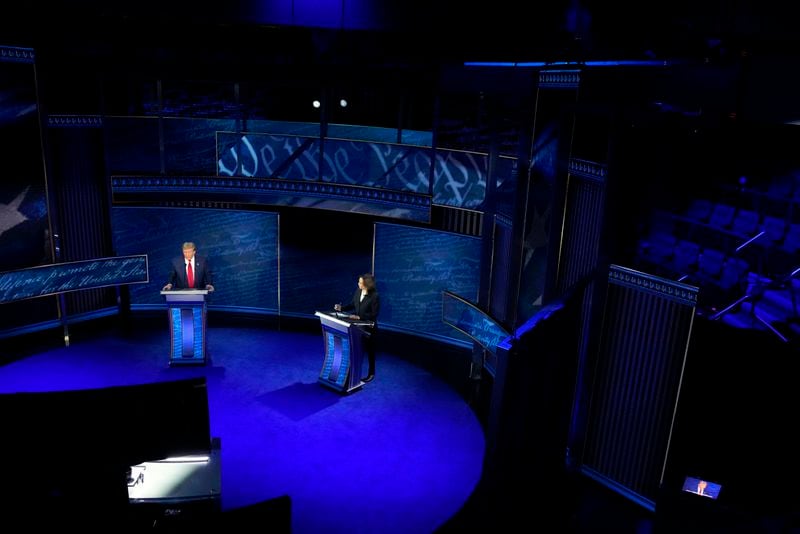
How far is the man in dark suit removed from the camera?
889 cm

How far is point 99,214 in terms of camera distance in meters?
9.84

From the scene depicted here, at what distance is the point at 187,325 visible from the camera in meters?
8.86

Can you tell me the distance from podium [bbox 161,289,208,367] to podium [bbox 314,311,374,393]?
5.42 feet

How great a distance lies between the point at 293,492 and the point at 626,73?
16.2 ft

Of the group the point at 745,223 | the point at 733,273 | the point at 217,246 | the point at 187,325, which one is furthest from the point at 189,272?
the point at 745,223

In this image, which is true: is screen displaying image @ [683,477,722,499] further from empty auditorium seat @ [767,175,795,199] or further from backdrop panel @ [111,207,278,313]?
backdrop panel @ [111,207,278,313]

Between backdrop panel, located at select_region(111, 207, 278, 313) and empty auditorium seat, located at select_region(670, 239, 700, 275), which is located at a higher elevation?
empty auditorium seat, located at select_region(670, 239, 700, 275)

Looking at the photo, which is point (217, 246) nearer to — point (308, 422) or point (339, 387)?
point (339, 387)

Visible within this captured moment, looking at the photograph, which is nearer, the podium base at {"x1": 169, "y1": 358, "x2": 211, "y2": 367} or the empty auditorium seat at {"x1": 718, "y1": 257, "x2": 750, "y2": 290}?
the empty auditorium seat at {"x1": 718, "y1": 257, "x2": 750, "y2": 290}

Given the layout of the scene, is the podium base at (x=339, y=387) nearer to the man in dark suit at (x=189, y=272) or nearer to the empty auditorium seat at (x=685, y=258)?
the man in dark suit at (x=189, y=272)

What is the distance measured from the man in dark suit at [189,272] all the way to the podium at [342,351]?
1793 mm

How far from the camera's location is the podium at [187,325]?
860 cm

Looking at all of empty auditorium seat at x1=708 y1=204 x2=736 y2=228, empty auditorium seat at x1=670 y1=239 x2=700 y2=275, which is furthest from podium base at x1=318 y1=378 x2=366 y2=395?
empty auditorium seat at x1=708 y1=204 x2=736 y2=228

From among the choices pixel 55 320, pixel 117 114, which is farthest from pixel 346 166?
pixel 55 320
